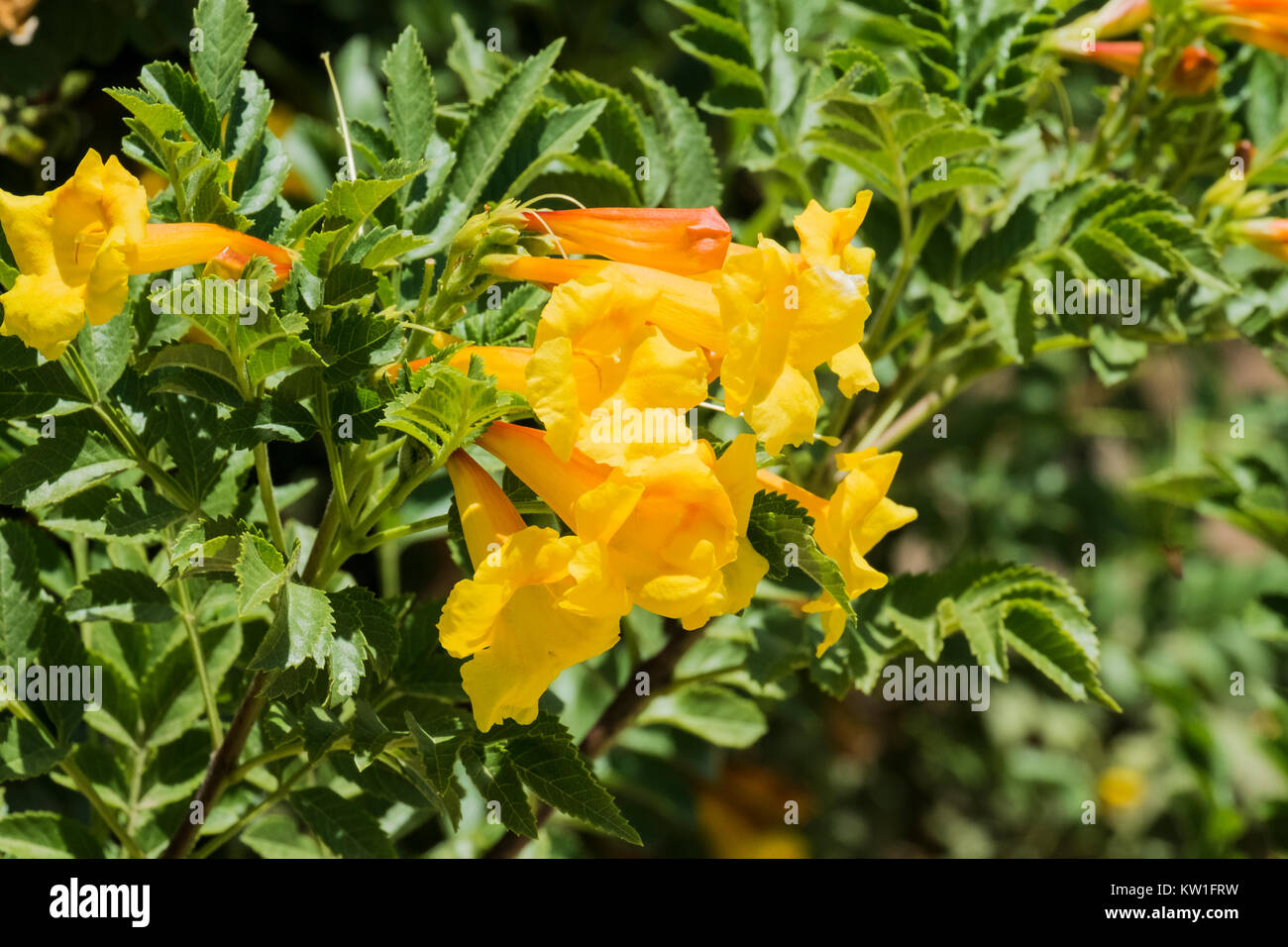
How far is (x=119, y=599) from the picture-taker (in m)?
1.67

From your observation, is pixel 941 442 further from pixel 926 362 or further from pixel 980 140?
pixel 980 140

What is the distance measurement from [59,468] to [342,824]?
0.64 meters

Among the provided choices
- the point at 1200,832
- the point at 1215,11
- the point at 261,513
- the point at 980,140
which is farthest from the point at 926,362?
the point at 1200,832

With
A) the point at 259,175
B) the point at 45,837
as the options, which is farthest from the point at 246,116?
Answer: the point at 45,837

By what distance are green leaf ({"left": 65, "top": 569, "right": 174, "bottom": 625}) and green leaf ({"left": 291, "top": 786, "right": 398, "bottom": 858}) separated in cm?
34

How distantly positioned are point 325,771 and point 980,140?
4.91 feet

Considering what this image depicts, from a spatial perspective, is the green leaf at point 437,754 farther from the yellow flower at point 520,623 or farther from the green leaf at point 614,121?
the green leaf at point 614,121

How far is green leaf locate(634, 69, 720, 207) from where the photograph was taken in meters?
2.14

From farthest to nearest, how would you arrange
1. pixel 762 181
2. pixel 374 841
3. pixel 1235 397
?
pixel 1235 397 < pixel 762 181 < pixel 374 841

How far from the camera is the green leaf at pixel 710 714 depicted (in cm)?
233

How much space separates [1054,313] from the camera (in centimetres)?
201

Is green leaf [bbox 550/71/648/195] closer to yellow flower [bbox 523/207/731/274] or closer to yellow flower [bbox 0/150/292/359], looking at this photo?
yellow flower [bbox 523/207/731/274]

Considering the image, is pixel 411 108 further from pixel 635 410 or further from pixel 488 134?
pixel 635 410

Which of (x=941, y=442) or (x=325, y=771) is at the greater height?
(x=941, y=442)
